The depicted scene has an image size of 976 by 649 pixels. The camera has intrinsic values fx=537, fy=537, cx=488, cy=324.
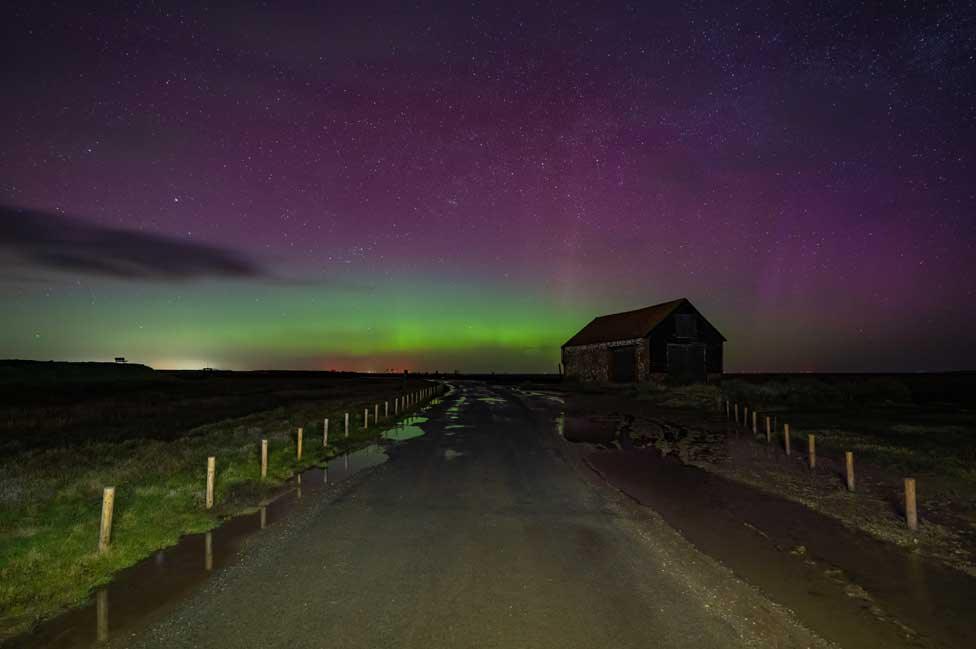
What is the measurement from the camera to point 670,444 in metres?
22.2

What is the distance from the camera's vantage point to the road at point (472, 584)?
6078 mm

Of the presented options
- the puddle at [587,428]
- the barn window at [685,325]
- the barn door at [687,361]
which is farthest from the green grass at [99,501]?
the barn window at [685,325]

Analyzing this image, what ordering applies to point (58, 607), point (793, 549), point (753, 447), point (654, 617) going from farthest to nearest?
point (753, 447) < point (793, 549) < point (58, 607) < point (654, 617)

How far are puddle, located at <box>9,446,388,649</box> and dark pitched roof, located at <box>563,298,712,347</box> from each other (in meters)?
52.7

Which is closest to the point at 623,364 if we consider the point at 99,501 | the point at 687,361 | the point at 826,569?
the point at 687,361

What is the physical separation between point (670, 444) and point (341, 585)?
1769 cm

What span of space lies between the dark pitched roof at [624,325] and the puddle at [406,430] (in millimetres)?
34207

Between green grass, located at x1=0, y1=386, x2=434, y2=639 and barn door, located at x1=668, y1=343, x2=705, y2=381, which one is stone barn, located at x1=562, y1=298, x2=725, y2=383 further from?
green grass, located at x1=0, y1=386, x2=434, y2=639

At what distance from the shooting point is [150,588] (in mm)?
7641

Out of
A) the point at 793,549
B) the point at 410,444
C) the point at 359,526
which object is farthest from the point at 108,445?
the point at 793,549

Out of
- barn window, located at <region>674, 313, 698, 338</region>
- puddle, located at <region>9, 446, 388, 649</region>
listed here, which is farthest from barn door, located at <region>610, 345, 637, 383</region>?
puddle, located at <region>9, 446, 388, 649</region>

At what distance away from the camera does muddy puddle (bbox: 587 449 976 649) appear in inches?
267

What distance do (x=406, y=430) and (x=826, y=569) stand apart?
2108 centimetres

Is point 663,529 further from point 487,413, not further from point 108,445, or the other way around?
point 487,413
